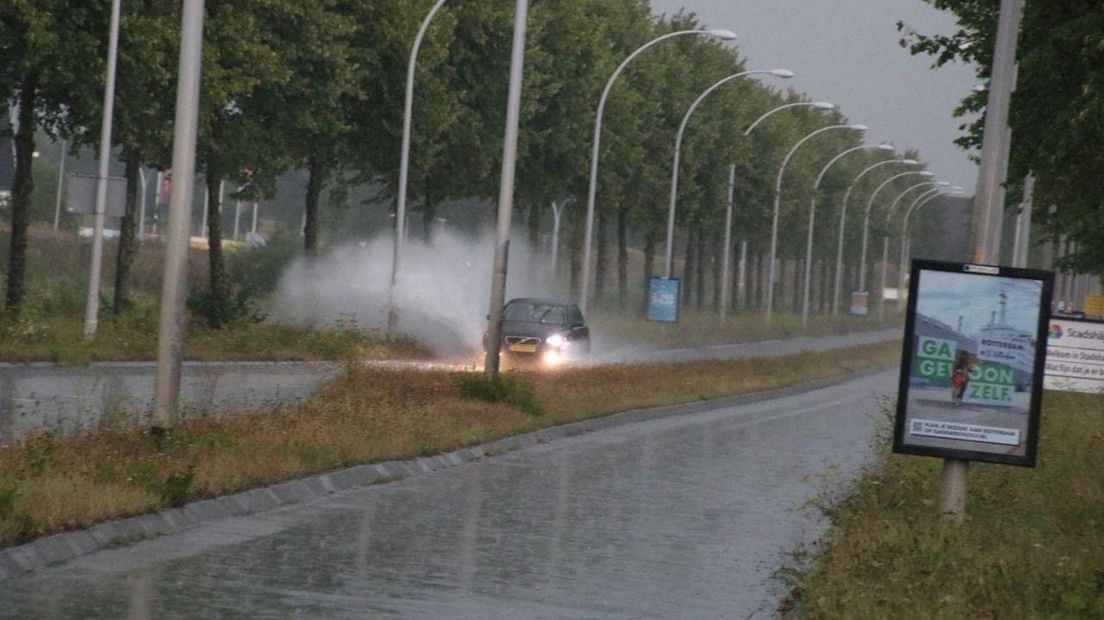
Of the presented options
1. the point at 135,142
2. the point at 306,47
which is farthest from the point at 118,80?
the point at 306,47

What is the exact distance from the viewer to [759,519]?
1902cm

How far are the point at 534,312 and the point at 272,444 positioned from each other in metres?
29.8

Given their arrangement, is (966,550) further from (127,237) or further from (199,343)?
(127,237)

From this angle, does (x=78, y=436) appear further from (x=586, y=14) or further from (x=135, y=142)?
(x=586, y=14)

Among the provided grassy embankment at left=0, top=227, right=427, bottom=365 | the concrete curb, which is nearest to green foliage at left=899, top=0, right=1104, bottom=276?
the concrete curb

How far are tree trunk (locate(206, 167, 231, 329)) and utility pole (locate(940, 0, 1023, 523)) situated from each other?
32.6 metres

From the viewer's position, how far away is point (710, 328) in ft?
283

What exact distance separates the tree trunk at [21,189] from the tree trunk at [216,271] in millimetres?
7563

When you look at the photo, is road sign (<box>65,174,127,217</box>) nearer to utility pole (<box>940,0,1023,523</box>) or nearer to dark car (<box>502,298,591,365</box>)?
dark car (<box>502,298,591,365</box>)

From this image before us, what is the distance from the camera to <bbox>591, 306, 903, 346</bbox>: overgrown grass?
7706 cm

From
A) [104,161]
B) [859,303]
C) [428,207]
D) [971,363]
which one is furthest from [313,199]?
[859,303]

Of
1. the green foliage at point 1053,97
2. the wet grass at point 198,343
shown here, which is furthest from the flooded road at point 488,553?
the wet grass at point 198,343

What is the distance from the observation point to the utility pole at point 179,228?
57.9 feet

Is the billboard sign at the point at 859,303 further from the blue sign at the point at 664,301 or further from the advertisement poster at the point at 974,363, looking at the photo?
the advertisement poster at the point at 974,363
